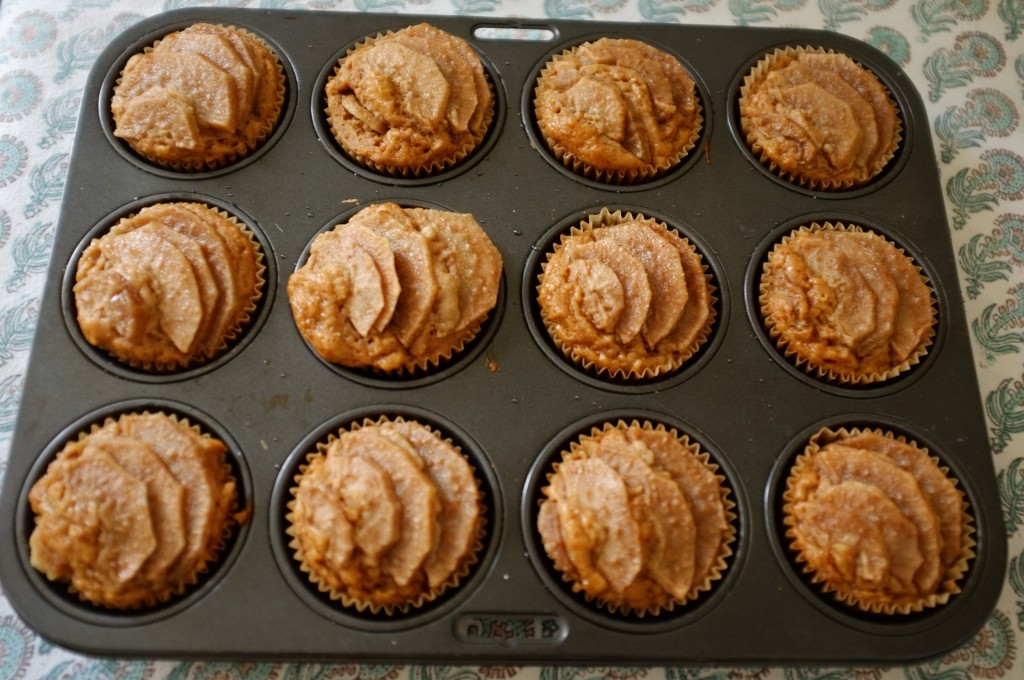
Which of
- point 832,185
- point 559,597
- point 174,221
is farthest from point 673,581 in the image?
point 174,221

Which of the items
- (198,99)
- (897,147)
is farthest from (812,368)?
(198,99)

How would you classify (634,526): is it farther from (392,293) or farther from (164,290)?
(164,290)

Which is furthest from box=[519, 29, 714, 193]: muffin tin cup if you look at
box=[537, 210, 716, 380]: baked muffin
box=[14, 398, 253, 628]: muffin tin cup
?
box=[14, 398, 253, 628]: muffin tin cup

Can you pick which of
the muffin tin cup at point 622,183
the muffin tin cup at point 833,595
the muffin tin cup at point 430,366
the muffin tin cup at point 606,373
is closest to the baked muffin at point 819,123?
the muffin tin cup at point 622,183

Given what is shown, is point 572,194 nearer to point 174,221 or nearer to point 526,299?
point 526,299

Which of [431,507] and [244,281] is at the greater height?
[244,281]

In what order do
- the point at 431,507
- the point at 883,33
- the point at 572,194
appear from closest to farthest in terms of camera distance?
the point at 431,507, the point at 572,194, the point at 883,33
